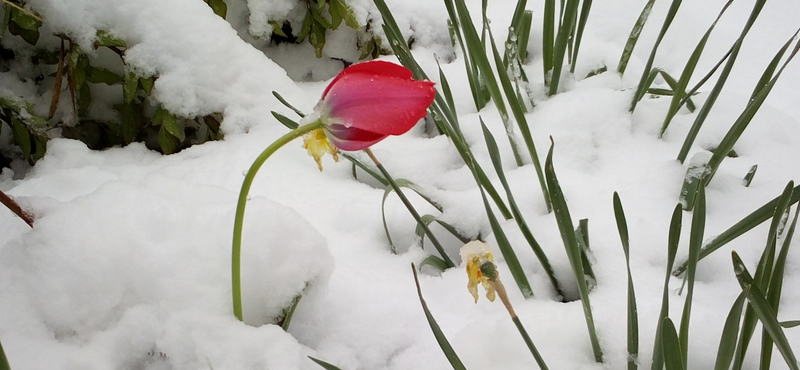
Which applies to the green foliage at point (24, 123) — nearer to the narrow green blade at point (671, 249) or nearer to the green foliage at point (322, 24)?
the green foliage at point (322, 24)

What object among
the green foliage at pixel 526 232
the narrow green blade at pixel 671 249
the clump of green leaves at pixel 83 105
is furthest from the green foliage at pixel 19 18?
the narrow green blade at pixel 671 249

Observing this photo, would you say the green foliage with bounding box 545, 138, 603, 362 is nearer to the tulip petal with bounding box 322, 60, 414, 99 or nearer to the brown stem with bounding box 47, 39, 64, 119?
the tulip petal with bounding box 322, 60, 414, 99

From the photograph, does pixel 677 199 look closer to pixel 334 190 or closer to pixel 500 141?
pixel 500 141

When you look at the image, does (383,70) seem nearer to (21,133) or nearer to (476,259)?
(476,259)

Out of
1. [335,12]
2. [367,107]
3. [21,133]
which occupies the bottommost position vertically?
[21,133]

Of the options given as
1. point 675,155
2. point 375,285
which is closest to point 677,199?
point 675,155

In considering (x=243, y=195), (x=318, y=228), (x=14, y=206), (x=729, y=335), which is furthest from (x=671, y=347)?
(x=14, y=206)
